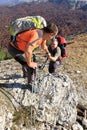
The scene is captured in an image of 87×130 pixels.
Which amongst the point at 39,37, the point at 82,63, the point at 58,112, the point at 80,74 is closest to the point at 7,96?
the point at 58,112

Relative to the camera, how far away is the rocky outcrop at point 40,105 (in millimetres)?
10008

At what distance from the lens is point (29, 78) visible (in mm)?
10648

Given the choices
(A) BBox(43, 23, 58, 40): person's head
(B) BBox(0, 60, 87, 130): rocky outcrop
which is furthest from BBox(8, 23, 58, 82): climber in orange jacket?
(B) BBox(0, 60, 87, 130): rocky outcrop

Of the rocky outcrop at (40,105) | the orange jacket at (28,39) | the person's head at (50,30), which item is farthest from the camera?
the rocky outcrop at (40,105)

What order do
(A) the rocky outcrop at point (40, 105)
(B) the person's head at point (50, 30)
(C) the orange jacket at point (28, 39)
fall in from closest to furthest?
(B) the person's head at point (50, 30)
(C) the orange jacket at point (28, 39)
(A) the rocky outcrop at point (40, 105)

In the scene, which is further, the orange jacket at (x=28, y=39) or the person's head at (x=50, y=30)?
the orange jacket at (x=28, y=39)

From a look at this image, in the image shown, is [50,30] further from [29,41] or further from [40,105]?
[40,105]

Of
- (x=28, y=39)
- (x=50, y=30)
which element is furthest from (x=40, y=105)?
(x=50, y=30)

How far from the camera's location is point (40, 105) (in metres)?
10.5

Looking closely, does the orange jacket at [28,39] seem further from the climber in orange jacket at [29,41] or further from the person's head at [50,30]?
the person's head at [50,30]

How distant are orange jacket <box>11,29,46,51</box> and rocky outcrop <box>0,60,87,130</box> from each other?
5.10 feet

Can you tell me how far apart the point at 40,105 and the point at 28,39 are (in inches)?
89.0

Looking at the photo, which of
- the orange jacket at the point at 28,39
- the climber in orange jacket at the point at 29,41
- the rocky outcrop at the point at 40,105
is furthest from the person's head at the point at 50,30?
the rocky outcrop at the point at 40,105

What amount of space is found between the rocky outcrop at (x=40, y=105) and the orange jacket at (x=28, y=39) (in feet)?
5.10
